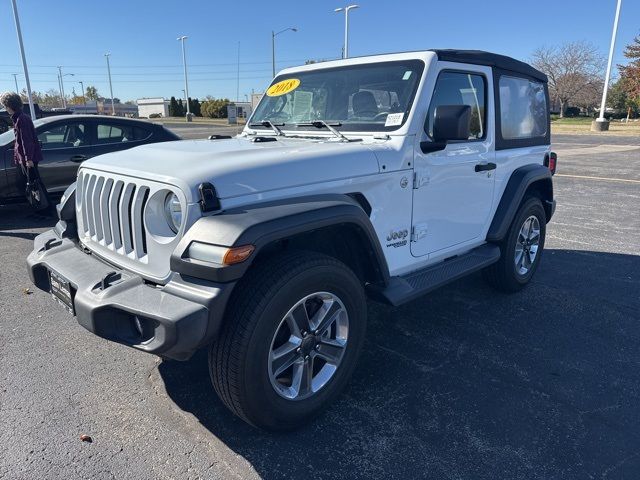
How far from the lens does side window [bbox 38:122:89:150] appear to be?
7066 millimetres

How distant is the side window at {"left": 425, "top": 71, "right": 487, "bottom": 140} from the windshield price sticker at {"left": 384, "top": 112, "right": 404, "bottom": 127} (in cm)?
20

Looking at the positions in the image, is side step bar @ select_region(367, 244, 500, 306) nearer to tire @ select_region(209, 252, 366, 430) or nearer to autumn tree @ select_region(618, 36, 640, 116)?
tire @ select_region(209, 252, 366, 430)

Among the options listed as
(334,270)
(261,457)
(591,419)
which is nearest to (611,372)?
(591,419)

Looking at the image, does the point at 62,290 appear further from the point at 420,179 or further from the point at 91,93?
the point at 91,93

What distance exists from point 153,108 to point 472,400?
8040 centimetres

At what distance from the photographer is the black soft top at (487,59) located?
3.50m

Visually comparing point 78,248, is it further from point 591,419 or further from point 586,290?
point 586,290

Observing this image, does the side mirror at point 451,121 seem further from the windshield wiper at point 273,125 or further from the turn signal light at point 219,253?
the turn signal light at point 219,253

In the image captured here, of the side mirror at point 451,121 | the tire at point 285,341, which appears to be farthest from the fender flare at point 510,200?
the tire at point 285,341

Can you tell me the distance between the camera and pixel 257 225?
221cm

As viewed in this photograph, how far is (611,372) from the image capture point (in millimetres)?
3275

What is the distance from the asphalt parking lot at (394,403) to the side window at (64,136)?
3290 millimetres

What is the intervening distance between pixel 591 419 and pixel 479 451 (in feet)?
2.60

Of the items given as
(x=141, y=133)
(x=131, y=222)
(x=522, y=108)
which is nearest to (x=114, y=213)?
(x=131, y=222)
